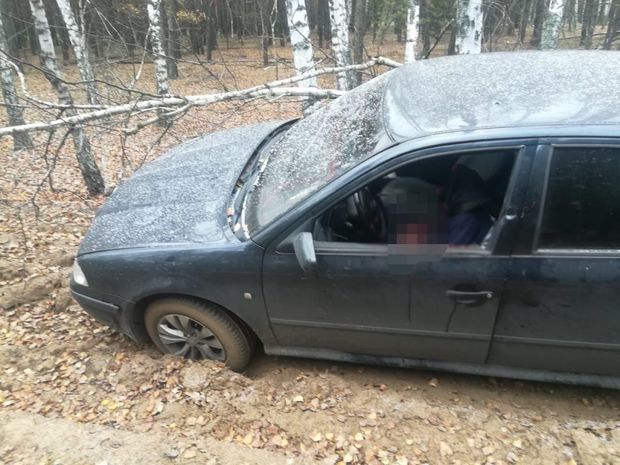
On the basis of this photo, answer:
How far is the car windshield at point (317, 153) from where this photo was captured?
2510 millimetres

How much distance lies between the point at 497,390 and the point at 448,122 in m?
1.81

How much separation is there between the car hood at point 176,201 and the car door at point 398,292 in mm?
591

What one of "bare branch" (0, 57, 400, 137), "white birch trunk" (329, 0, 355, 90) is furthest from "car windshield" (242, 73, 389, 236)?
"white birch trunk" (329, 0, 355, 90)

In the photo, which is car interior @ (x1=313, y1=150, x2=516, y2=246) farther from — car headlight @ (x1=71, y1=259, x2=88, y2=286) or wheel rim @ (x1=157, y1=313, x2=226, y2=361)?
car headlight @ (x1=71, y1=259, x2=88, y2=286)

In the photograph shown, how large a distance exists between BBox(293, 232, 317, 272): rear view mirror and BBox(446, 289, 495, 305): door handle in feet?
2.52

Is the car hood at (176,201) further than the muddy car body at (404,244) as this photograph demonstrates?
Yes

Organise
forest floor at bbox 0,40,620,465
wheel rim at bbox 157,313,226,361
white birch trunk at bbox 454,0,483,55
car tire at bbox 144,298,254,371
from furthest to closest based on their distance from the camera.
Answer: white birch trunk at bbox 454,0,483,55
wheel rim at bbox 157,313,226,361
car tire at bbox 144,298,254,371
forest floor at bbox 0,40,620,465

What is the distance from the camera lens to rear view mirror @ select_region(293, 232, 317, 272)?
2.29 metres

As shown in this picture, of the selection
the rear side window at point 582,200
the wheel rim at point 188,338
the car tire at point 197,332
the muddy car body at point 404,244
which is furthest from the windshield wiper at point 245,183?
the rear side window at point 582,200

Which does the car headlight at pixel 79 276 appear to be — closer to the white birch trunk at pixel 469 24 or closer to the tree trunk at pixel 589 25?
the white birch trunk at pixel 469 24

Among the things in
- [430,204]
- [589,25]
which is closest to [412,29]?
[430,204]

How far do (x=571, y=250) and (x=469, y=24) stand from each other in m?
3.98

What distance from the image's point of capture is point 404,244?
7.82ft

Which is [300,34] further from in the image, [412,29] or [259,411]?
[259,411]
